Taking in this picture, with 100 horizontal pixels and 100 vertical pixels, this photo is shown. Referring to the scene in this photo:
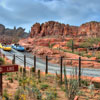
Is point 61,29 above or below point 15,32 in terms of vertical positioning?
below

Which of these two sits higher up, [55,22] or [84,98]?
[55,22]

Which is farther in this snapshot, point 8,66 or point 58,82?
point 58,82

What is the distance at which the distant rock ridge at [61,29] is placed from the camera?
84438mm

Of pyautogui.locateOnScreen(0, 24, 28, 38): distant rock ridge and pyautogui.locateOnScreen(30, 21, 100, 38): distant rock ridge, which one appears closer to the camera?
pyautogui.locateOnScreen(30, 21, 100, 38): distant rock ridge

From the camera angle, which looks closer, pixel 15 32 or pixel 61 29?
pixel 61 29

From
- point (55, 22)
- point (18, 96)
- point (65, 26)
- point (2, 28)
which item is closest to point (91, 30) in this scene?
point (65, 26)

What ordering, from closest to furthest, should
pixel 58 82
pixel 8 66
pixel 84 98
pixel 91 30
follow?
1. pixel 8 66
2. pixel 84 98
3. pixel 58 82
4. pixel 91 30

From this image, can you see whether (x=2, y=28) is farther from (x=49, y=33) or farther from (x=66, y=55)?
(x=66, y=55)

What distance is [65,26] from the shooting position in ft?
293

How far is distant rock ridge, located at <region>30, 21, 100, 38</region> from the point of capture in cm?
8444

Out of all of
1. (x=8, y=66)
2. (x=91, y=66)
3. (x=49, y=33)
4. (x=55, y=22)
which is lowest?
(x=91, y=66)

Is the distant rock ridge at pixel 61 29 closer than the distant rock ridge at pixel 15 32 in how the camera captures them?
Yes

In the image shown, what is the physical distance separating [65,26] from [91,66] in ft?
238

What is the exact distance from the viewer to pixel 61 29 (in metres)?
86.8
